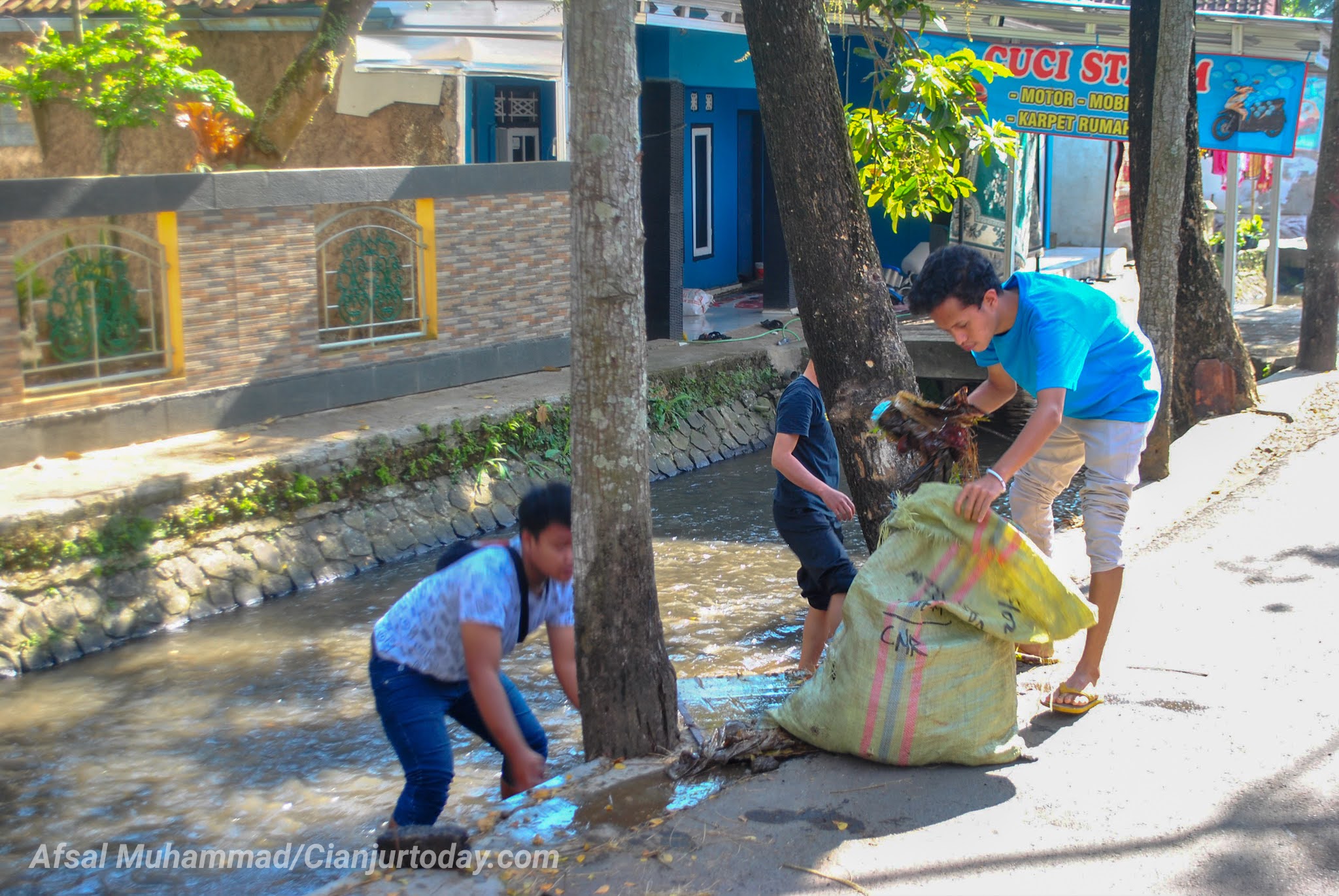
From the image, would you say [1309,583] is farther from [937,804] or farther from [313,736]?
[313,736]

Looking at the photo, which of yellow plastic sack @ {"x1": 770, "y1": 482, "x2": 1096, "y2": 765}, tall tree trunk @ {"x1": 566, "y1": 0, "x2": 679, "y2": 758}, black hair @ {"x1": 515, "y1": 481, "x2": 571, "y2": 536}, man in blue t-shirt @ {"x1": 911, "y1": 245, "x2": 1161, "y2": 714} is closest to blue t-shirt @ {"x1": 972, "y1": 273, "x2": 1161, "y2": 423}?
man in blue t-shirt @ {"x1": 911, "y1": 245, "x2": 1161, "y2": 714}

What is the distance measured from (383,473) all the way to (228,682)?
2620mm

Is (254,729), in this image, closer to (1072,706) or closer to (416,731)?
(416,731)

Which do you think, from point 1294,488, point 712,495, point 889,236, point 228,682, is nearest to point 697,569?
point 712,495

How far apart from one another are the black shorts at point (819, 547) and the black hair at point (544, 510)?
166 centimetres

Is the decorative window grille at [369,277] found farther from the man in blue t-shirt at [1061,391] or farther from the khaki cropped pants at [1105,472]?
the khaki cropped pants at [1105,472]

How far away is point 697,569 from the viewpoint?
8.56m

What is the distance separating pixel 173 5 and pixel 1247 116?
11106mm

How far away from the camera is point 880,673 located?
3.93 meters

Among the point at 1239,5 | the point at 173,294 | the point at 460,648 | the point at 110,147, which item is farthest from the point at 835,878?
the point at 1239,5

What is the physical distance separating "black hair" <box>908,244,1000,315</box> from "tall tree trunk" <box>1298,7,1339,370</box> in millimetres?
9520

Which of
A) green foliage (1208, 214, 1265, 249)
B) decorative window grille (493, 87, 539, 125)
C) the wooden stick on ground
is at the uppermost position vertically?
decorative window grille (493, 87, 539, 125)

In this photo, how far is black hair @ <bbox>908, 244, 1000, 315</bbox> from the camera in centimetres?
408

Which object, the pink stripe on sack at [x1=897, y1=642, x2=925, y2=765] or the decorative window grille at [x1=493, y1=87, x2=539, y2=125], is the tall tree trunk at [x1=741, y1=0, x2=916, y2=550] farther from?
the decorative window grille at [x1=493, y1=87, x2=539, y2=125]
